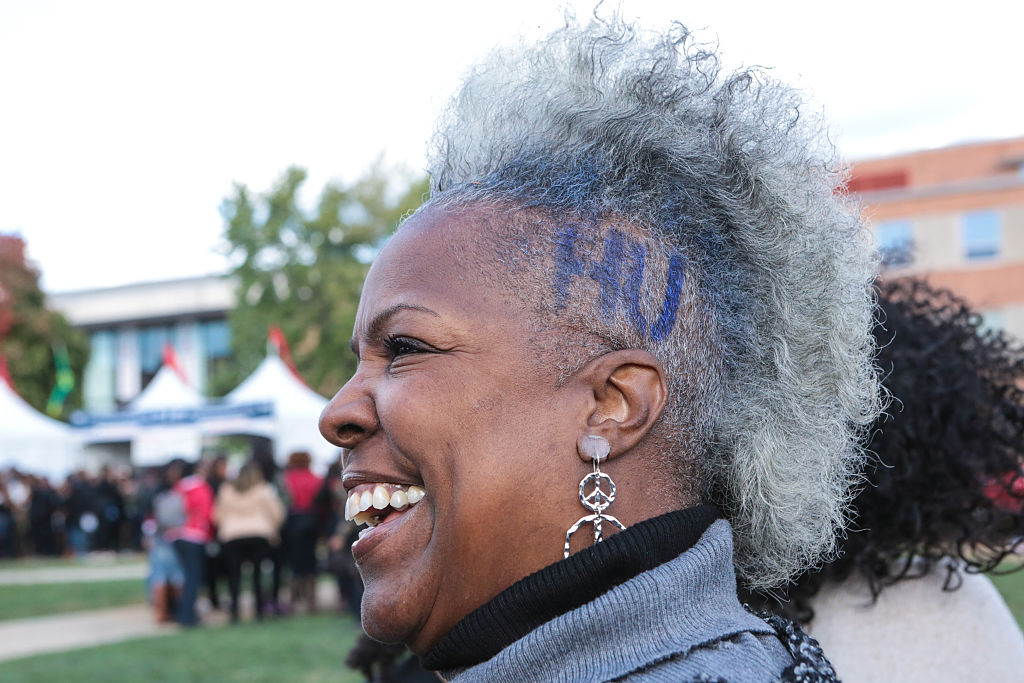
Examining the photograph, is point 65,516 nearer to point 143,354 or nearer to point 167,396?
point 167,396

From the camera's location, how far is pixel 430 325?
5.17 feet

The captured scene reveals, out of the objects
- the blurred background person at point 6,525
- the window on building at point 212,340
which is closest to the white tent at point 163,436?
the blurred background person at point 6,525

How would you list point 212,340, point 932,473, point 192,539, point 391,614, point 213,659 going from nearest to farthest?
point 391,614, point 932,473, point 213,659, point 192,539, point 212,340

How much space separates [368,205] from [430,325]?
3122cm

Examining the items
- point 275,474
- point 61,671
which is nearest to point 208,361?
point 275,474

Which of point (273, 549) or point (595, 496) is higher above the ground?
point (595, 496)

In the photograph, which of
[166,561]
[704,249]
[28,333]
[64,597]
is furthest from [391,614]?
[28,333]

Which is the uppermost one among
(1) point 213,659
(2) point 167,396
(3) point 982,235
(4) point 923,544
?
(3) point 982,235

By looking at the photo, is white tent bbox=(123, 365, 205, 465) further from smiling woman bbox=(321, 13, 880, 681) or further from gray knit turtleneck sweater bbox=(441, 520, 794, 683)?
gray knit turtleneck sweater bbox=(441, 520, 794, 683)

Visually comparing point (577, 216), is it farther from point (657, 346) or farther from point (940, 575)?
point (940, 575)

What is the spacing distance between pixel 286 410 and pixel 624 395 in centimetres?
1822

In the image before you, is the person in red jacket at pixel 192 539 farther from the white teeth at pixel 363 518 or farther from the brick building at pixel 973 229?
the brick building at pixel 973 229

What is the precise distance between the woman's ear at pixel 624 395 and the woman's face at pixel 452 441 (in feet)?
0.10

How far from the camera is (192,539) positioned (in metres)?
11.8
